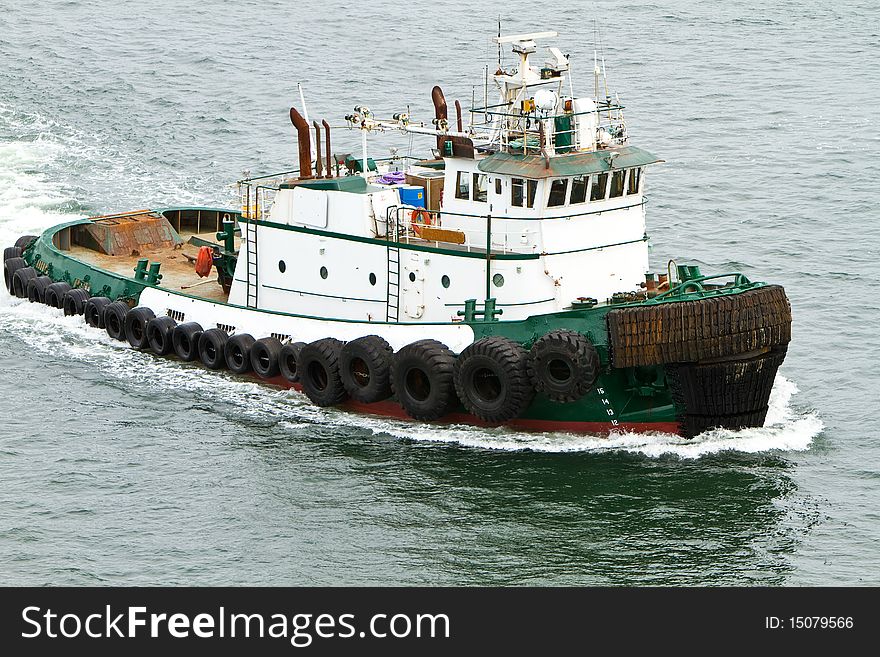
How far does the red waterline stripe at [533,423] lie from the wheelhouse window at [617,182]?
3.92 metres

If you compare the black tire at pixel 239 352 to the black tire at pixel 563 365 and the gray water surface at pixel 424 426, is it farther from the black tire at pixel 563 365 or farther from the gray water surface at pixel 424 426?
the black tire at pixel 563 365

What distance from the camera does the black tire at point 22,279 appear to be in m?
31.3

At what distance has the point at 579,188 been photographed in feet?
80.3

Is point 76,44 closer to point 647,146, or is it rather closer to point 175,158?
point 175,158

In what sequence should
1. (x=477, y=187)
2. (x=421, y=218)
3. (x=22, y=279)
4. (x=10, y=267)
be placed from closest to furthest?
(x=477, y=187)
(x=421, y=218)
(x=22, y=279)
(x=10, y=267)

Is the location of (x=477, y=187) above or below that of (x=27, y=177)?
above

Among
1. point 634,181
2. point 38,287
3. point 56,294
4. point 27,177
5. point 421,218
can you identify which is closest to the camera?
point 634,181

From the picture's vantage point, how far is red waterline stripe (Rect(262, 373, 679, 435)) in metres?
23.5

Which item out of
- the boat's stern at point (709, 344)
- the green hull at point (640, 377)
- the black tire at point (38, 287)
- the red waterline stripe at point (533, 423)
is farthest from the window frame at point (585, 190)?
the black tire at point (38, 287)

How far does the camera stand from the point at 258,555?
801 inches

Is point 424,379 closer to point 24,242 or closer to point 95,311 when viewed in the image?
point 95,311

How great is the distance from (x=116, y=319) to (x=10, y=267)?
4501mm

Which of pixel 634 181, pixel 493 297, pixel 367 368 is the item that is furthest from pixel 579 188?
pixel 367 368
